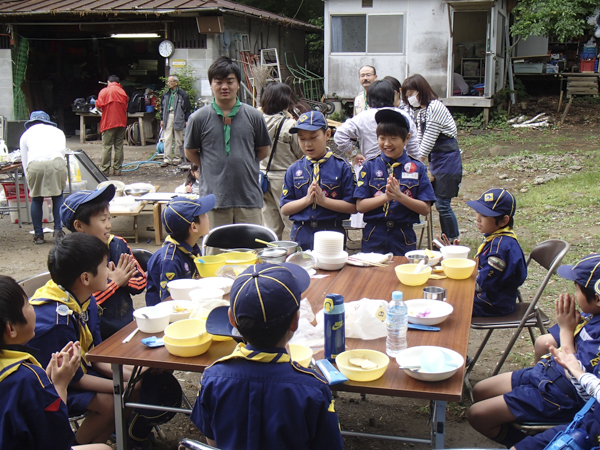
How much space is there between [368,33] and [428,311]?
15066 millimetres

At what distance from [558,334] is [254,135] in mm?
2987

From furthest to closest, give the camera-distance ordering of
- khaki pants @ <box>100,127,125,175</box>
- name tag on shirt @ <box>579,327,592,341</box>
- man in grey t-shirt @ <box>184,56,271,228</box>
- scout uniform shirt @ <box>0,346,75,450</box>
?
khaki pants @ <box>100,127,125,175</box> → man in grey t-shirt @ <box>184,56,271,228</box> → name tag on shirt @ <box>579,327,592,341</box> → scout uniform shirt @ <box>0,346,75,450</box>

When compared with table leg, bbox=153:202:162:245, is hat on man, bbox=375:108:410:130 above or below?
above

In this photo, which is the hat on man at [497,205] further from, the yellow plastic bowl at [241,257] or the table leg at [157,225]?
the table leg at [157,225]

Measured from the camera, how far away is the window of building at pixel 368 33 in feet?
53.7

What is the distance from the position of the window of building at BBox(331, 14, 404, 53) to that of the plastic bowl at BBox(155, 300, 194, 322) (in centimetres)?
1493

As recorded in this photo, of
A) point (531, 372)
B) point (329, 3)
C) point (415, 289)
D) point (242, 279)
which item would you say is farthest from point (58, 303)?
point (329, 3)

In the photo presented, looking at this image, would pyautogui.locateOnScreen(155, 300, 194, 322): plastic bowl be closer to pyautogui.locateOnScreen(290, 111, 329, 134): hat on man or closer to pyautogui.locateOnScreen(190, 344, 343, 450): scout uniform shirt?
pyautogui.locateOnScreen(190, 344, 343, 450): scout uniform shirt

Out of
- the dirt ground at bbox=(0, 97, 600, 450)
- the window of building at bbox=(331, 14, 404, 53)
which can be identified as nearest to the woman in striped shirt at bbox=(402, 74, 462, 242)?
the dirt ground at bbox=(0, 97, 600, 450)

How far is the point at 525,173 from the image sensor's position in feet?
35.1

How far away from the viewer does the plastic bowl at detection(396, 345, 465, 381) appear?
2154 millimetres

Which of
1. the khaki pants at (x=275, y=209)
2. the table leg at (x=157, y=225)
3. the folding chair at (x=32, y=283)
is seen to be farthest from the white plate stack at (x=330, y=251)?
the table leg at (x=157, y=225)

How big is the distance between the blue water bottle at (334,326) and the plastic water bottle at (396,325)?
0.66 ft

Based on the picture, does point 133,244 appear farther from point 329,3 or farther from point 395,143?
point 329,3
